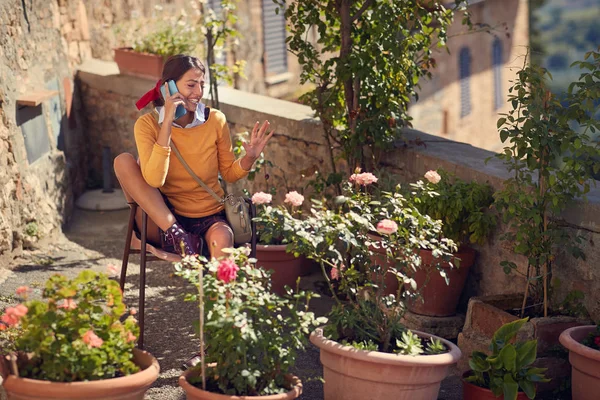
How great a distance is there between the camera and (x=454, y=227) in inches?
196

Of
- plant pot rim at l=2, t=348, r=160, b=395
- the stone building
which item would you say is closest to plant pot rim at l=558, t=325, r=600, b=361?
plant pot rim at l=2, t=348, r=160, b=395

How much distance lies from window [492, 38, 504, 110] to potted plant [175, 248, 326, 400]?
668 inches

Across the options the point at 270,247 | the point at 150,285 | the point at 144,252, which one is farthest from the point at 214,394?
the point at 150,285

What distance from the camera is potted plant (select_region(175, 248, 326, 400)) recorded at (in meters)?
3.45

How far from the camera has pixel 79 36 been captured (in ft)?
27.4

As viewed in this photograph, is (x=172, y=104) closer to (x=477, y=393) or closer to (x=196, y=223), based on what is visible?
(x=196, y=223)

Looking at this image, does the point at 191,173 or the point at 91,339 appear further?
the point at 191,173

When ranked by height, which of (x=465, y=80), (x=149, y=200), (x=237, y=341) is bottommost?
(x=237, y=341)

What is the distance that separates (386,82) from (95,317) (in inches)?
115

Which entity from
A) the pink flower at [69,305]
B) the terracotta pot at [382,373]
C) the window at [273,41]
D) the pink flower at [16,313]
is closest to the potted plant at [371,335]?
the terracotta pot at [382,373]

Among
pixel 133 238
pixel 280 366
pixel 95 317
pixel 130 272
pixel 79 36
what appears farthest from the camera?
pixel 79 36

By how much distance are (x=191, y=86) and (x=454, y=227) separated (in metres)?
1.57

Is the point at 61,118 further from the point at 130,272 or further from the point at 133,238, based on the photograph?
the point at 133,238

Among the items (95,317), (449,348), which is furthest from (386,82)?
(95,317)
